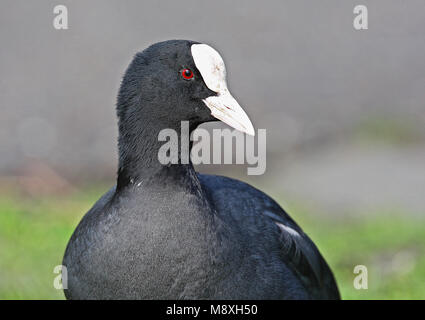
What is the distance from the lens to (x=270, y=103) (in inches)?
309

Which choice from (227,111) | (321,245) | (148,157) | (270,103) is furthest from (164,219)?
(270,103)

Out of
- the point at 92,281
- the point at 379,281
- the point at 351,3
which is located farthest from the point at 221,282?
the point at 351,3

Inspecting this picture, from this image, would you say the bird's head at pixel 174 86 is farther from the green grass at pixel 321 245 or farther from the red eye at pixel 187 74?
the green grass at pixel 321 245

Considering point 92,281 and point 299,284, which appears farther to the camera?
point 299,284

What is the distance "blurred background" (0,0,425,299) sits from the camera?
Result: 21.6 ft

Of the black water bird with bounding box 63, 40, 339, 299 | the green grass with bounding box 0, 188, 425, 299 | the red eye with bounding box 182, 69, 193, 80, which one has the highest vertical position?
the red eye with bounding box 182, 69, 193, 80

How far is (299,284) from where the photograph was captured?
12.5ft

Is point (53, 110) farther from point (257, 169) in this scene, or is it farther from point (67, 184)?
point (257, 169)

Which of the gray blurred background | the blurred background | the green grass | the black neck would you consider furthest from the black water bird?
the gray blurred background

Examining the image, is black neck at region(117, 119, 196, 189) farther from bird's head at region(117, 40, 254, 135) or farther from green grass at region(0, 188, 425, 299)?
green grass at region(0, 188, 425, 299)

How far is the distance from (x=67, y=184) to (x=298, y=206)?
2127 mm

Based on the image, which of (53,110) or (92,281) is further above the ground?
(53,110)

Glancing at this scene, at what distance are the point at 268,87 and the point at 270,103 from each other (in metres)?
0.23

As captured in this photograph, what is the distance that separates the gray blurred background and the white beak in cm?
346
